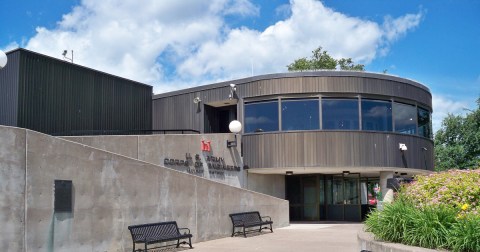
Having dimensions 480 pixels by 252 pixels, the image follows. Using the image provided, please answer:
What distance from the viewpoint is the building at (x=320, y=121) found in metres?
21.2

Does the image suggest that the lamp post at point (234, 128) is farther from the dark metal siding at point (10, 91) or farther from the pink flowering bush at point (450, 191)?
the pink flowering bush at point (450, 191)

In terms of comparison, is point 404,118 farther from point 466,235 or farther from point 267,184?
point 466,235

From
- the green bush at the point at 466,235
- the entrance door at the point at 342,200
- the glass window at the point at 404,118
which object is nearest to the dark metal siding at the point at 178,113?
the entrance door at the point at 342,200

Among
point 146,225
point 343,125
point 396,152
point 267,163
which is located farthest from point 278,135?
point 146,225

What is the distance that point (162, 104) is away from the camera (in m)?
24.6

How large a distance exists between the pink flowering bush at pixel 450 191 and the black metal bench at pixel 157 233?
581 cm

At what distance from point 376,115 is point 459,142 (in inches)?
1262

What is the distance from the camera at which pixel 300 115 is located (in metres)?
21.5

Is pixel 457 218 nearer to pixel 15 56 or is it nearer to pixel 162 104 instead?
pixel 15 56

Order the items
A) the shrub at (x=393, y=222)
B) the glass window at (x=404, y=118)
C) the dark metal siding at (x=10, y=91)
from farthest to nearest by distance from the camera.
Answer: the glass window at (x=404, y=118) → the dark metal siding at (x=10, y=91) → the shrub at (x=393, y=222)

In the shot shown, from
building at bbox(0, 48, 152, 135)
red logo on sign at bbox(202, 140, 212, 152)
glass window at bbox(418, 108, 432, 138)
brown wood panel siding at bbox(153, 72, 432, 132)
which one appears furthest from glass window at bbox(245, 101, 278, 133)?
glass window at bbox(418, 108, 432, 138)

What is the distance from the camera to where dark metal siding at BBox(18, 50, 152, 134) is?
18.9m

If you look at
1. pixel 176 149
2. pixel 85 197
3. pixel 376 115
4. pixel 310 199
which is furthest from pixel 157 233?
pixel 310 199

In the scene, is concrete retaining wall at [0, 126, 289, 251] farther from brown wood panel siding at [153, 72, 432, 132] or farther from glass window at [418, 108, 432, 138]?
glass window at [418, 108, 432, 138]
